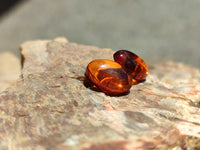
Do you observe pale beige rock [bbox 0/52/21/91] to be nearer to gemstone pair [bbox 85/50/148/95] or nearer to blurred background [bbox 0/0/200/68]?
blurred background [bbox 0/0/200/68]

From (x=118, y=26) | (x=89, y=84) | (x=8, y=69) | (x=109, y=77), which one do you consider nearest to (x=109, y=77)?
(x=109, y=77)

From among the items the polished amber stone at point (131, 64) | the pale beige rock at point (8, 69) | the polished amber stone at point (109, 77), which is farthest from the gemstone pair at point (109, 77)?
the pale beige rock at point (8, 69)

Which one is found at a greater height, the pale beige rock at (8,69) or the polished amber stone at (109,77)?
the polished amber stone at (109,77)

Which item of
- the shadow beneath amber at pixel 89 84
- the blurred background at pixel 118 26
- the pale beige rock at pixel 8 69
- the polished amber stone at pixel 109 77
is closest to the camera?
the polished amber stone at pixel 109 77

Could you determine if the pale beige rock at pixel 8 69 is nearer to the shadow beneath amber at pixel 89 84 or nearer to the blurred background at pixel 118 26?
the blurred background at pixel 118 26

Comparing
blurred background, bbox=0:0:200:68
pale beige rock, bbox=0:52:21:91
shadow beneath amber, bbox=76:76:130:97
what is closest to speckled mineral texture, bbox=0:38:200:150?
shadow beneath amber, bbox=76:76:130:97
